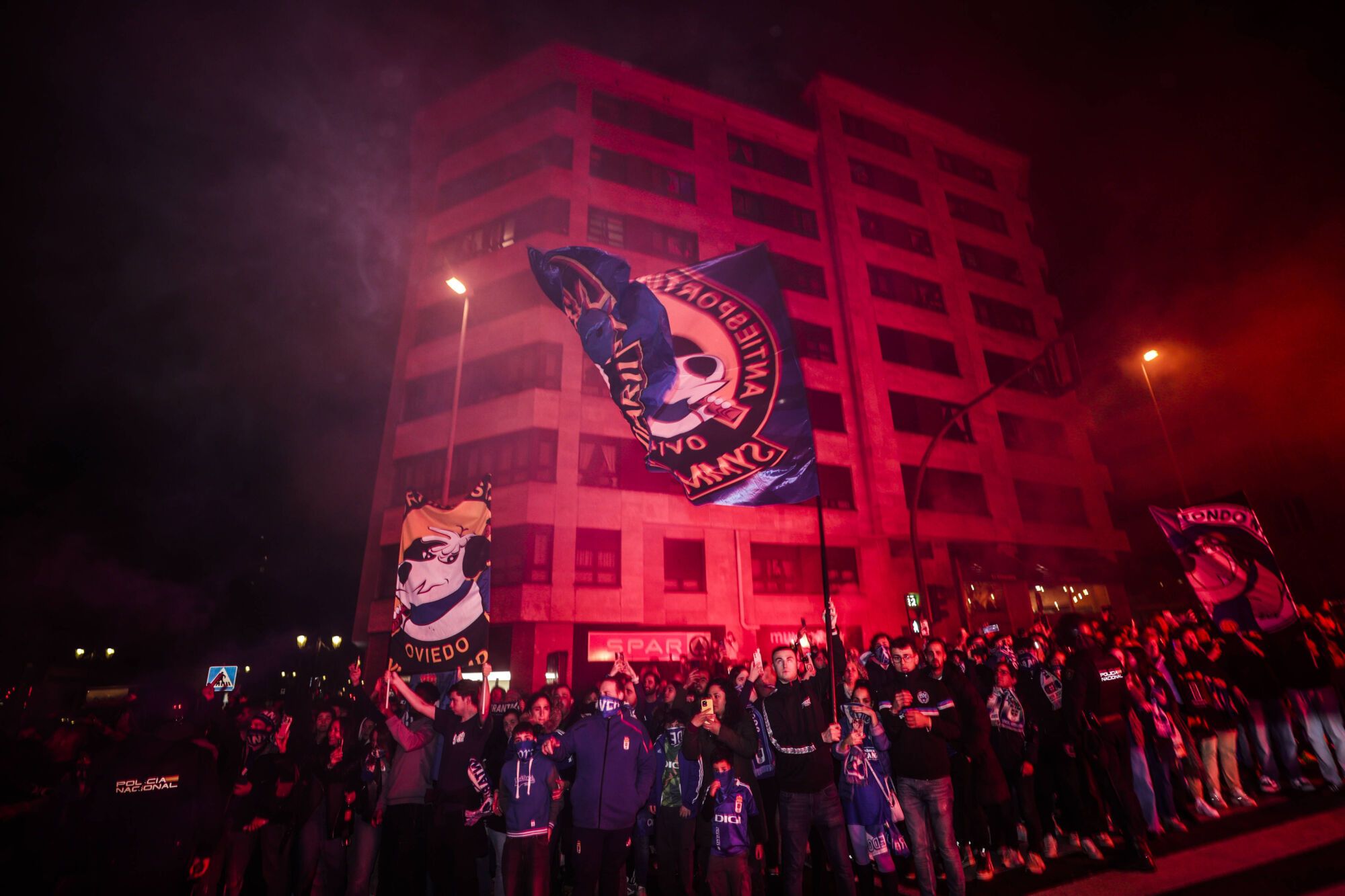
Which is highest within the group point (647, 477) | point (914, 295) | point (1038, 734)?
point (914, 295)

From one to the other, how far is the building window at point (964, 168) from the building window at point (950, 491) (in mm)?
19856

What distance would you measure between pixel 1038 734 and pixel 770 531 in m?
16.3

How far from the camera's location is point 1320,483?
29406 mm

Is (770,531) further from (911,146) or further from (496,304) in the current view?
(911,146)

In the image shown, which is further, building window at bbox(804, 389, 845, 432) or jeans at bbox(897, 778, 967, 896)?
building window at bbox(804, 389, 845, 432)

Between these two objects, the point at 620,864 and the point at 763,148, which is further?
the point at 763,148

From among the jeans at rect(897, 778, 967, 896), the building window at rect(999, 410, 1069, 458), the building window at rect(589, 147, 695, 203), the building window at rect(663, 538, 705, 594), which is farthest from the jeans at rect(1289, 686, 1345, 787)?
the building window at rect(589, 147, 695, 203)

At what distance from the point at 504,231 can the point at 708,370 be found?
21863 millimetres

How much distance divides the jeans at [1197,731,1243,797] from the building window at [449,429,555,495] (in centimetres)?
1808

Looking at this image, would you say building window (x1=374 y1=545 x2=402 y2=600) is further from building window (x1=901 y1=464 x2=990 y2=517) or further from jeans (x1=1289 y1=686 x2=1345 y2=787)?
jeans (x1=1289 y1=686 x2=1345 y2=787)

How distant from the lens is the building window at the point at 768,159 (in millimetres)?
30219

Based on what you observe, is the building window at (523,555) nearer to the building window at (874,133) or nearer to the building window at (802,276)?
the building window at (802,276)

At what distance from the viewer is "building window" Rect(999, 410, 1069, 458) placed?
97.8 feet

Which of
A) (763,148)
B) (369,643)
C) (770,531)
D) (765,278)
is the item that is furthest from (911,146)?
(369,643)
